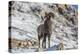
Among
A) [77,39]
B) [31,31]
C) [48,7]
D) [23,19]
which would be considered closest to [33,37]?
[31,31]

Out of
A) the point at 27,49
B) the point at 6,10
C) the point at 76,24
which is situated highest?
the point at 6,10

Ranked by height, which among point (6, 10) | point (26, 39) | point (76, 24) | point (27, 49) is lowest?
point (27, 49)

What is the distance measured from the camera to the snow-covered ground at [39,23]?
1.74 meters

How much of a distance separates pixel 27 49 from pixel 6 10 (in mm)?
471

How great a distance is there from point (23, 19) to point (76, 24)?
65 centimetres

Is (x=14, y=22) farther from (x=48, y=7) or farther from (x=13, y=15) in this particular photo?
(x=48, y=7)

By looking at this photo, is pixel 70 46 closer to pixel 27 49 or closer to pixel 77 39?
pixel 77 39

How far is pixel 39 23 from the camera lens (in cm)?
182

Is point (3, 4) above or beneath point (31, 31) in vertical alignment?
above

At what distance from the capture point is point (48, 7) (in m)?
1.86

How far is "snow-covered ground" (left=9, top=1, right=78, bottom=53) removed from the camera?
5.71ft

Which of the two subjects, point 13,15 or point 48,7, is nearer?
point 13,15

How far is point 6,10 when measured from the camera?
5.65 feet

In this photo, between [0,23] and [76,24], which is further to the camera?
[76,24]
